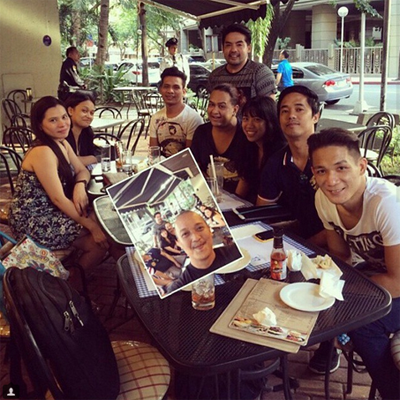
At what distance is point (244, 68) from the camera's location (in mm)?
4520

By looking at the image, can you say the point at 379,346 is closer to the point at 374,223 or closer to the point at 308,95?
the point at 374,223

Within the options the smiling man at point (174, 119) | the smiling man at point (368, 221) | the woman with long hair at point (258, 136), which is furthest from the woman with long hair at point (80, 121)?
the smiling man at point (368, 221)

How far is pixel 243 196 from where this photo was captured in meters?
3.33

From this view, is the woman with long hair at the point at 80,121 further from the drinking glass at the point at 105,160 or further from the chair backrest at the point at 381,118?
the chair backrest at the point at 381,118

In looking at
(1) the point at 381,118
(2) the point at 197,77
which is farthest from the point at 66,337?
(2) the point at 197,77

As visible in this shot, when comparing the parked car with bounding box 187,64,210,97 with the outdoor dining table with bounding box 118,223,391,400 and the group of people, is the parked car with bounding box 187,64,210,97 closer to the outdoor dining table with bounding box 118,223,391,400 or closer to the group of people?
the group of people

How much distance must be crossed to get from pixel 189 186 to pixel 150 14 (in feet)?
79.9

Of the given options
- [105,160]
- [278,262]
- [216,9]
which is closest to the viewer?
[278,262]

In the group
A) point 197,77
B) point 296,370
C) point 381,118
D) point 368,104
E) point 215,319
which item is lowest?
point 296,370

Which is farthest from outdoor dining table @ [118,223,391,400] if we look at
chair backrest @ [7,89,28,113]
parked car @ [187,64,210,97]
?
parked car @ [187,64,210,97]

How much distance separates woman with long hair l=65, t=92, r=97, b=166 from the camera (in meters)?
4.21

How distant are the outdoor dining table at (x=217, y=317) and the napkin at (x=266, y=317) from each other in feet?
0.29

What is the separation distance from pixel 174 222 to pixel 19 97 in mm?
9371

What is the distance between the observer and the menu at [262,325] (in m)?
1.46
